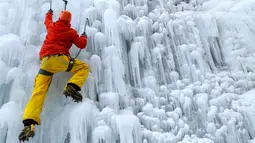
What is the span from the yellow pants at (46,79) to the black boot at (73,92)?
5 centimetres

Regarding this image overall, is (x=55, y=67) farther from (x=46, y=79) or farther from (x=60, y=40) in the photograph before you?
(x=60, y=40)

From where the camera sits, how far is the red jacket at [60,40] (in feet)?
12.4

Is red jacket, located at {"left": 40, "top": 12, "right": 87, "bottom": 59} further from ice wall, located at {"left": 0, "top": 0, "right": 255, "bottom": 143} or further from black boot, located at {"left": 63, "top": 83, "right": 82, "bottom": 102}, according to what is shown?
black boot, located at {"left": 63, "top": 83, "right": 82, "bottom": 102}

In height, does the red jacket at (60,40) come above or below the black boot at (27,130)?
above

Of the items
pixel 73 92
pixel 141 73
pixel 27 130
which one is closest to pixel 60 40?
pixel 73 92

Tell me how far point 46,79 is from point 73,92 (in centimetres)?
38

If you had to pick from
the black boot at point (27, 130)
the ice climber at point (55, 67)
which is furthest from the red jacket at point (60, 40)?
the black boot at point (27, 130)

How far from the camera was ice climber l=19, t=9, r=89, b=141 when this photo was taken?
3398 millimetres

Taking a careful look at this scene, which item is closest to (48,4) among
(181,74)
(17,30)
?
(17,30)

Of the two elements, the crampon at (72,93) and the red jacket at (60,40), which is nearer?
the crampon at (72,93)

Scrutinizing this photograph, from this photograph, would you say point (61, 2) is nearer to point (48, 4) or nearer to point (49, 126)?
point (48, 4)

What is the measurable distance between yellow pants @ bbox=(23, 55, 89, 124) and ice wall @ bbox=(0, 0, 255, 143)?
0.76 feet

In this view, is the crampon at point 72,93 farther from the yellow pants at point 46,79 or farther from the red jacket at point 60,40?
the red jacket at point 60,40

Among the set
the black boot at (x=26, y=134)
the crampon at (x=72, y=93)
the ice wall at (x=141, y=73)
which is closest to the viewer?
the black boot at (x=26, y=134)
